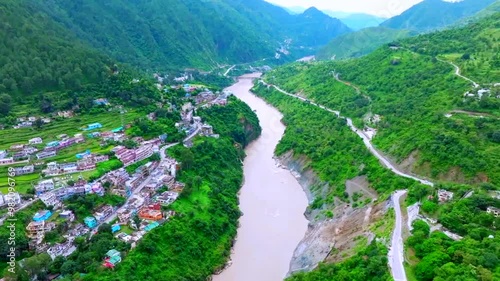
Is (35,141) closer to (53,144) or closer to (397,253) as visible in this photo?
(53,144)

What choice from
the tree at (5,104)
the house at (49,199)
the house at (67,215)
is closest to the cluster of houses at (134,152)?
the house at (49,199)

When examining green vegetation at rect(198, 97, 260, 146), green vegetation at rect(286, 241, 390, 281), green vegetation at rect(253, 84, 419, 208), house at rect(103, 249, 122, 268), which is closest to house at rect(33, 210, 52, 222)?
house at rect(103, 249, 122, 268)

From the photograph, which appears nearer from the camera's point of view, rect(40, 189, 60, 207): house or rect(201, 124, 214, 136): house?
rect(40, 189, 60, 207): house

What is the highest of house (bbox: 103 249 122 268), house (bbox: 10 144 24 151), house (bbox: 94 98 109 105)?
house (bbox: 94 98 109 105)

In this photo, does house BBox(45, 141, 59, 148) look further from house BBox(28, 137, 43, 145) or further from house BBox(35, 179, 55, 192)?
house BBox(35, 179, 55, 192)

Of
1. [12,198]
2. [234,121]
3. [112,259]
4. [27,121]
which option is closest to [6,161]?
[12,198]
